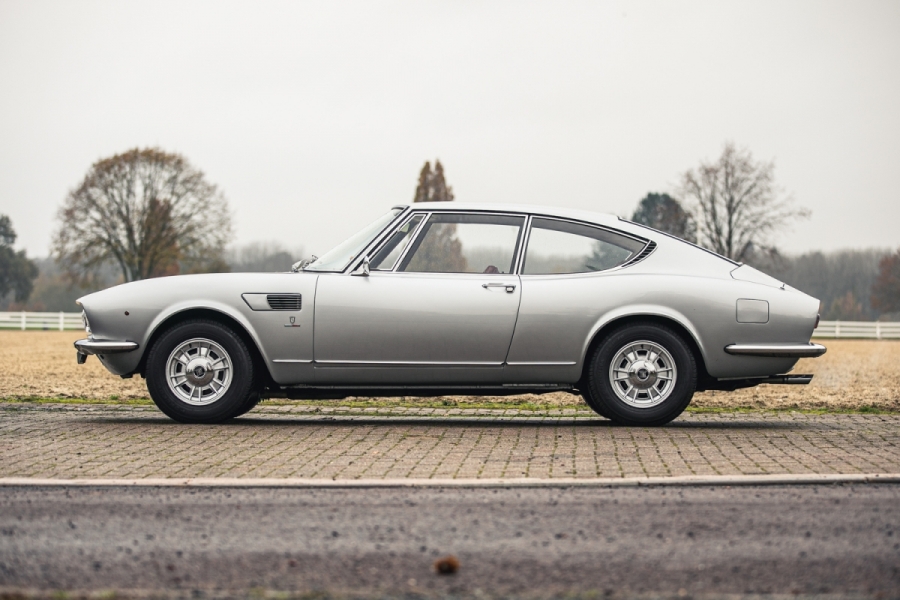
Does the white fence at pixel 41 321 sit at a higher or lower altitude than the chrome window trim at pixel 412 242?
lower

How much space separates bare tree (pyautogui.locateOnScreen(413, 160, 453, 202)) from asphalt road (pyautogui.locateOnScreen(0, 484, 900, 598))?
69.6m

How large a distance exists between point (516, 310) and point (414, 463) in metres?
2.19

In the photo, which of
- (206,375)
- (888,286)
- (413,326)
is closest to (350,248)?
(413,326)

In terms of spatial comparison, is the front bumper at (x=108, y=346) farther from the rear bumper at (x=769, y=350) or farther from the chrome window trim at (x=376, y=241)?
the rear bumper at (x=769, y=350)

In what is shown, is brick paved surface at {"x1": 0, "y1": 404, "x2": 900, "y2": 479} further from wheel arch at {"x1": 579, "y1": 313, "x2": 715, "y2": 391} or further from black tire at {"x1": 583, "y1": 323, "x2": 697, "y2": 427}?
wheel arch at {"x1": 579, "y1": 313, "x2": 715, "y2": 391}

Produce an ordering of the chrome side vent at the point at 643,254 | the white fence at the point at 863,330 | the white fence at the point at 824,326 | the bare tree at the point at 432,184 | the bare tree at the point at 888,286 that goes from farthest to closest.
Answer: the bare tree at the point at 432,184, the bare tree at the point at 888,286, the white fence at the point at 824,326, the white fence at the point at 863,330, the chrome side vent at the point at 643,254

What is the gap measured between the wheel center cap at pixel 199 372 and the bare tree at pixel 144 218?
158 feet

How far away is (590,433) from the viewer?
7.37 meters

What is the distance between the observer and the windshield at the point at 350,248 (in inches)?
315

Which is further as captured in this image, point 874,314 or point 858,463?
point 874,314

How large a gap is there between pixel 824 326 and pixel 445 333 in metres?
47.1

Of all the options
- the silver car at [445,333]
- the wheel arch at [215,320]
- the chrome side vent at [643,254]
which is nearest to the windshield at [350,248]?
the silver car at [445,333]

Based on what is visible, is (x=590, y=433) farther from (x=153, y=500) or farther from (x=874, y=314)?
(x=874, y=314)

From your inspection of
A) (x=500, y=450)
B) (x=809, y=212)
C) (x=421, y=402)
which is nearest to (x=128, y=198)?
(x=809, y=212)
